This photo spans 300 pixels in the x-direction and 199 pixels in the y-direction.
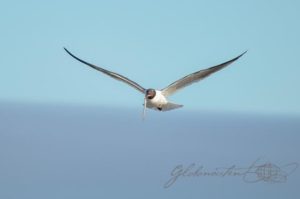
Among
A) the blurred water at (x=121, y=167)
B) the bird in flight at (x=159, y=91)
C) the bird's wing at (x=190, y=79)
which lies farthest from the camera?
the blurred water at (x=121, y=167)

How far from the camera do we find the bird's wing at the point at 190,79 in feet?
40.8

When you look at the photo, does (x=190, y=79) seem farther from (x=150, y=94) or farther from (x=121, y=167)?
(x=121, y=167)

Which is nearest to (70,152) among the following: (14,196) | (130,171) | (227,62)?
(130,171)

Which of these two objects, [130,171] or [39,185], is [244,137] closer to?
[130,171]

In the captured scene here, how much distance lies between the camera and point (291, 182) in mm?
27219

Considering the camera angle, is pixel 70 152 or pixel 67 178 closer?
pixel 67 178

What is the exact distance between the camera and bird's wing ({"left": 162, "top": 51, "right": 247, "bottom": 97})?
40.8 feet

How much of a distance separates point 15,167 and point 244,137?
643 inches

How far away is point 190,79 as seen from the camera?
12.7 meters

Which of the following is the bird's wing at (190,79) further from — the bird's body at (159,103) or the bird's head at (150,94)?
the bird's head at (150,94)

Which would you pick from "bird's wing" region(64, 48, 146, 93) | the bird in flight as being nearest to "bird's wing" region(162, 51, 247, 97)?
the bird in flight

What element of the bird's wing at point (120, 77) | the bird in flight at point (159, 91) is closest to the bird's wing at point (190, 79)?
the bird in flight at point (159, 91)

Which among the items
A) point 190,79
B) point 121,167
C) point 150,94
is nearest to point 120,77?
point 150,94

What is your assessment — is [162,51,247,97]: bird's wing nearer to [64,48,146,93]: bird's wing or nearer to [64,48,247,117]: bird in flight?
→ [64,48,247,117]: bird in flight
